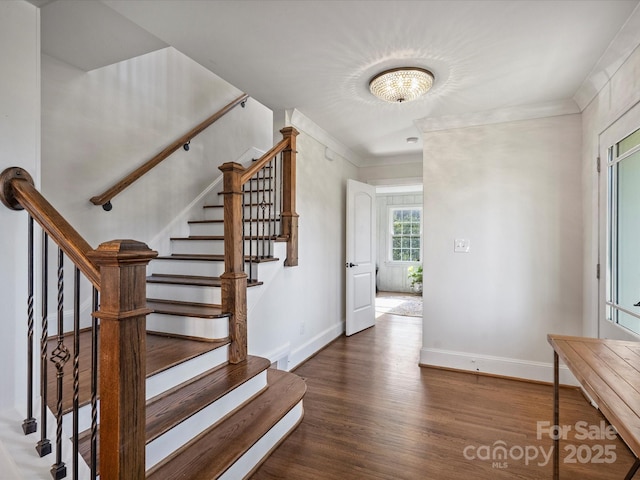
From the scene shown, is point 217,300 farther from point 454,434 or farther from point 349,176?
point 349,176

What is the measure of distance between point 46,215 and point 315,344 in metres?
2.97

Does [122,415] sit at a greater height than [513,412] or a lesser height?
greater

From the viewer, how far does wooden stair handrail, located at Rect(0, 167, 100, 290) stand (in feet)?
3.71

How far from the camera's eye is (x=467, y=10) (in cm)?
178

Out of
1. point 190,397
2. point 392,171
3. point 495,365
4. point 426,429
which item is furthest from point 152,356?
point 392,171

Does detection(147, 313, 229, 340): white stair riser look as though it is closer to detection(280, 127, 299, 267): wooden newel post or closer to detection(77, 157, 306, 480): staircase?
detection(77, 157, 306, 480): staircase

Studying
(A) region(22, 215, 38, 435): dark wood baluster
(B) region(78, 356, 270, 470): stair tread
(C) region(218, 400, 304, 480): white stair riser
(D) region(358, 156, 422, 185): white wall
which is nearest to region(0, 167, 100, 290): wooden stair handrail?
(A) region(22, 215, 38, 435): dark wood baluster

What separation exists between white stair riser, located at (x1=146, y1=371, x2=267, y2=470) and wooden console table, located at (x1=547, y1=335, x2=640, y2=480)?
5.29 feet

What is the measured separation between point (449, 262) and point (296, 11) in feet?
8.21

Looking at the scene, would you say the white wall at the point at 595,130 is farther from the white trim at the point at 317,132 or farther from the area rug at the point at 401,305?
the area rug at the point at 401,305

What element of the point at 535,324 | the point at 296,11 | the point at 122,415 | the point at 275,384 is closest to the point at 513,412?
the point at 535,324

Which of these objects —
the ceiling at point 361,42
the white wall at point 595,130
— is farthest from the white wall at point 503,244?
the ceiling at point 361,42

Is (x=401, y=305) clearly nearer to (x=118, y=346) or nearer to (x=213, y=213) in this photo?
(x=213, y=213)

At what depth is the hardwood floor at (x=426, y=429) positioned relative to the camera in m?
1.88
